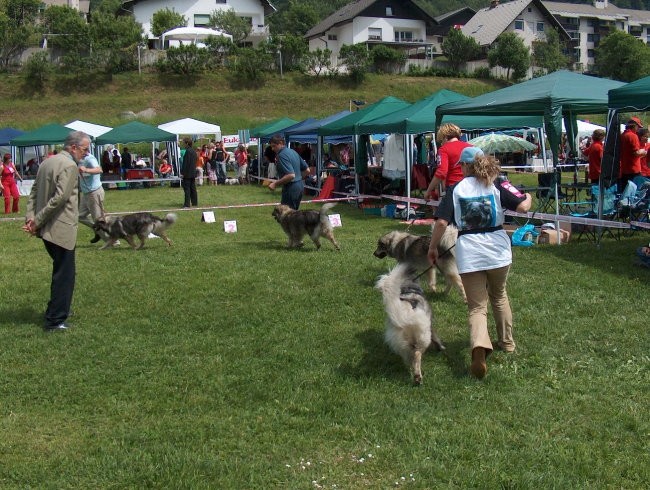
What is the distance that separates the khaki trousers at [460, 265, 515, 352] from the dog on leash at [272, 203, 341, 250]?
5235 mm

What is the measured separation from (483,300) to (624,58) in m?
70.9

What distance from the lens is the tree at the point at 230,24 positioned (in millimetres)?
60031

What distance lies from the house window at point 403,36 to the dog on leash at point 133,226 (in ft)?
200

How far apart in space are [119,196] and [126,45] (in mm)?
31368

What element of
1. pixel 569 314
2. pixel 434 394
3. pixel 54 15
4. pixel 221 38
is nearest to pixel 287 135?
pixel 569 314

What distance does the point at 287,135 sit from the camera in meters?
24.0

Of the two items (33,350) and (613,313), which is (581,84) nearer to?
(613,313)

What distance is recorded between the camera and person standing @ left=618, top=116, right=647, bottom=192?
10180 millimetres

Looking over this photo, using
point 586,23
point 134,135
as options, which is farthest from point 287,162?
point 586,23

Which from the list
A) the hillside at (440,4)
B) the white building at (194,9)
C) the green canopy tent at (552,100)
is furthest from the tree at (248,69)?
the hillside at (440,4)

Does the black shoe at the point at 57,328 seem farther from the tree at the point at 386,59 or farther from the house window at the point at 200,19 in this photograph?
the house window at the point at 200,19

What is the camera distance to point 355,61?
2067 inches

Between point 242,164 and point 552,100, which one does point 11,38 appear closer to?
point 242,164

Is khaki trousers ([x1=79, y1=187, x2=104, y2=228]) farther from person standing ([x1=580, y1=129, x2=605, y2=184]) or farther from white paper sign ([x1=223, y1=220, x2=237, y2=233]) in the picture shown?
person standing ([x1=580, y1=129, x2=605, y2=184])
